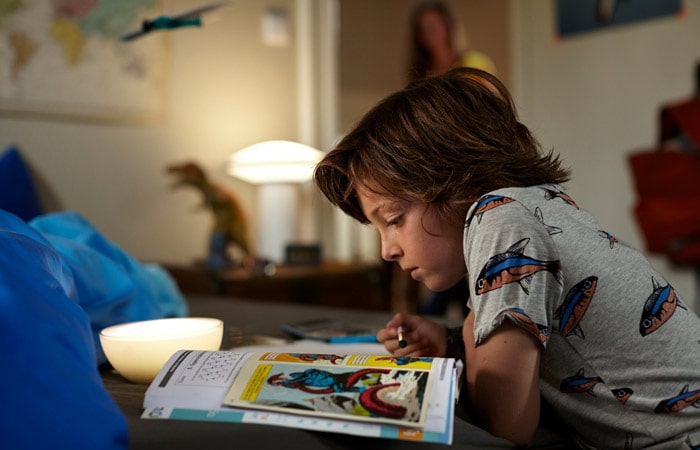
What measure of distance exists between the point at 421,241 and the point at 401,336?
163mm

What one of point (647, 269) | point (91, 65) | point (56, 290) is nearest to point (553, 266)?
point (647, 269)

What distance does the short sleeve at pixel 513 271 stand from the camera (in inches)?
31.9

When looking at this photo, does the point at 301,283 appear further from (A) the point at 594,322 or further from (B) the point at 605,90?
(A) the point at 594,322

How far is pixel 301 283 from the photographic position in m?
2.81

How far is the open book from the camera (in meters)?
0.66

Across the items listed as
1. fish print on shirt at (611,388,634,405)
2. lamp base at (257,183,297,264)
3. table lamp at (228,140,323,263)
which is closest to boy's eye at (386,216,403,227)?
fish print on shirt at (611,388,634,405)

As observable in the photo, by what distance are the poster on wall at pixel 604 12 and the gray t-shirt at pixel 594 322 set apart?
2777mm

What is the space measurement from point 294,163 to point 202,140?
0.49 metres

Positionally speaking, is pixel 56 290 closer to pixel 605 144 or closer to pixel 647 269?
pixel 647 269

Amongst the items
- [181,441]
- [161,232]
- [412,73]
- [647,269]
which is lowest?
[161,232]

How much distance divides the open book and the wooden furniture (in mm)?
1876

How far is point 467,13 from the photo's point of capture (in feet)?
16.0

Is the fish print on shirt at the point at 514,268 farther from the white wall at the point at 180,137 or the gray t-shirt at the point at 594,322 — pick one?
the white wall at the point at 180,137

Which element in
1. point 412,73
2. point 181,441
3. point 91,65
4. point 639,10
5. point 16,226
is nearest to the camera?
point 181,441
